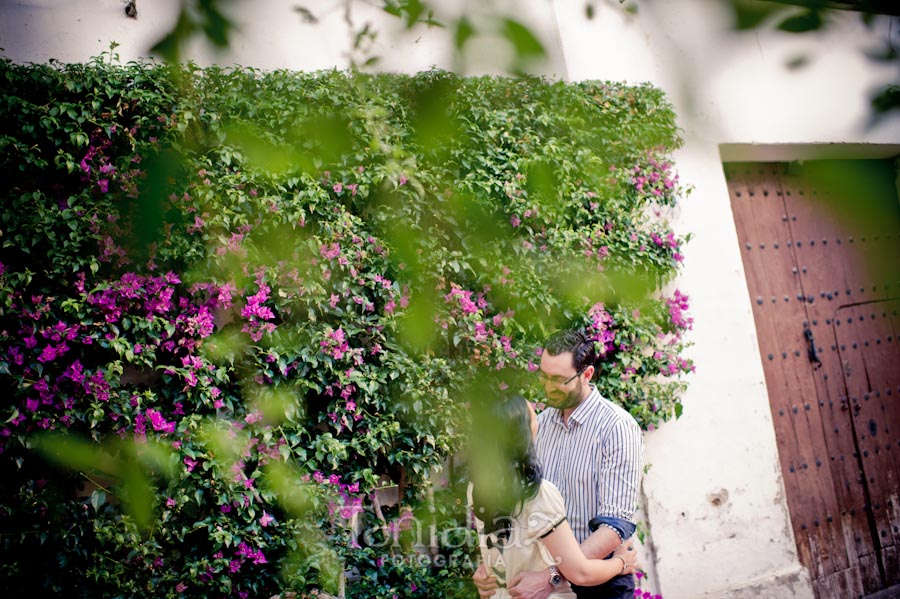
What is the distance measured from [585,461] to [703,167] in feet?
8.47

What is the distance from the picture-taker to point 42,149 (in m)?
3.13

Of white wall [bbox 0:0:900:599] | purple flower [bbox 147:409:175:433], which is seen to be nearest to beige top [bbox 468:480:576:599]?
purple flower [bbox 147:409:175:433]

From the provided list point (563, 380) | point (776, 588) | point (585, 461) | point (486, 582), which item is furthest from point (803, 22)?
point (776, 588)

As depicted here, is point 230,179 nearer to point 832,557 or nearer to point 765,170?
point 765,170

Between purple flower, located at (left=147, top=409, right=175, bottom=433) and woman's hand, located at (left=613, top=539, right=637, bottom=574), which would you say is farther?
purple flower, located at (left=147, top=409, right=175, bottom=433)

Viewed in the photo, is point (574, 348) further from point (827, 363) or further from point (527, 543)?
point (827, 363)

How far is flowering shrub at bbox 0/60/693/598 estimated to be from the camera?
2982 mm

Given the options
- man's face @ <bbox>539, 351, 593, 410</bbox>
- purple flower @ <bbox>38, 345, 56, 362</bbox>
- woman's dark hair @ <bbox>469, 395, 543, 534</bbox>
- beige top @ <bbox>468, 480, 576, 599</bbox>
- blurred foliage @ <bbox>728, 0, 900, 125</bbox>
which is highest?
blurred foliage @ <bbox>728, 0, 900, 125</bbox>

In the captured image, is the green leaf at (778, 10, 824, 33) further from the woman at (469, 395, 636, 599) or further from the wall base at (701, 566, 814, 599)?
the wall base at (701, 566, 814, 599)

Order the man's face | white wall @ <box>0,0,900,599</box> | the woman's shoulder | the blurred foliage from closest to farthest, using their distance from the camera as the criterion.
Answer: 1. the blurred foliage
2. the woman's shoulder
3. the man's face
4. white wall @ <box>0,0,900,599</box>

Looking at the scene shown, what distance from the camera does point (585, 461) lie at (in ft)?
8.20

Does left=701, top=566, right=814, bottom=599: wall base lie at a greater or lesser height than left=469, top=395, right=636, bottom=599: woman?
lesser

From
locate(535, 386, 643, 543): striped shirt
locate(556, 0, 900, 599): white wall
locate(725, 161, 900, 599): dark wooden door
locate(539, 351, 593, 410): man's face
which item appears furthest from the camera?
locate(725, 161, 900, 599): dark wooden door

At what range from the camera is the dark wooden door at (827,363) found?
4457mm
